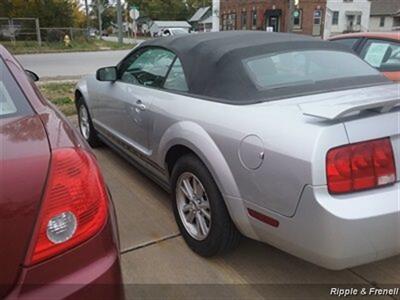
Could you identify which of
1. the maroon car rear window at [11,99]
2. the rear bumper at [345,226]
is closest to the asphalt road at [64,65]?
the maroon car rear window at [11,99]

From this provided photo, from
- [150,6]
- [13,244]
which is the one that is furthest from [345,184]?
[150,6]

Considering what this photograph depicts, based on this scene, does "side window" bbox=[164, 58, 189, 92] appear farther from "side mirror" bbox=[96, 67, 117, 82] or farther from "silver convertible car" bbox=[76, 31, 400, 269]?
"side mirror" bbox=[96, 67, 117, 82]

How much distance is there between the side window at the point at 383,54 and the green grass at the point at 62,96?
15.4 feet

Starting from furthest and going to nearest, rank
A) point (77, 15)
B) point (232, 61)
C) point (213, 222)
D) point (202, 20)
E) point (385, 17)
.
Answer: point (202, 20) < point (385, 17) < point (77, 15) < point (232, 61) < point (213, 222)

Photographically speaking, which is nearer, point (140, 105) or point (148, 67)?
point (140, 105)

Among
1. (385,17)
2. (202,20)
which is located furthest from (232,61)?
(202,20)

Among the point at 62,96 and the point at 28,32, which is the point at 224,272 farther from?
the point at 28,32

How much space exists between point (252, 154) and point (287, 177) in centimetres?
27

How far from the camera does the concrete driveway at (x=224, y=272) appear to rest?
2521 mm

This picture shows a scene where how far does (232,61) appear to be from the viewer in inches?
113

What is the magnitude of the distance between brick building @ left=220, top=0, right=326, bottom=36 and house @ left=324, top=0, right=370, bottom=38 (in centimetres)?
129

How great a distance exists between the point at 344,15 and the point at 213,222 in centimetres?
5174

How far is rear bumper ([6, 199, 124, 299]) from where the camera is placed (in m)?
1.38

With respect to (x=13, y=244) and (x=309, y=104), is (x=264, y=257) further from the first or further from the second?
(x=13, y=244)
